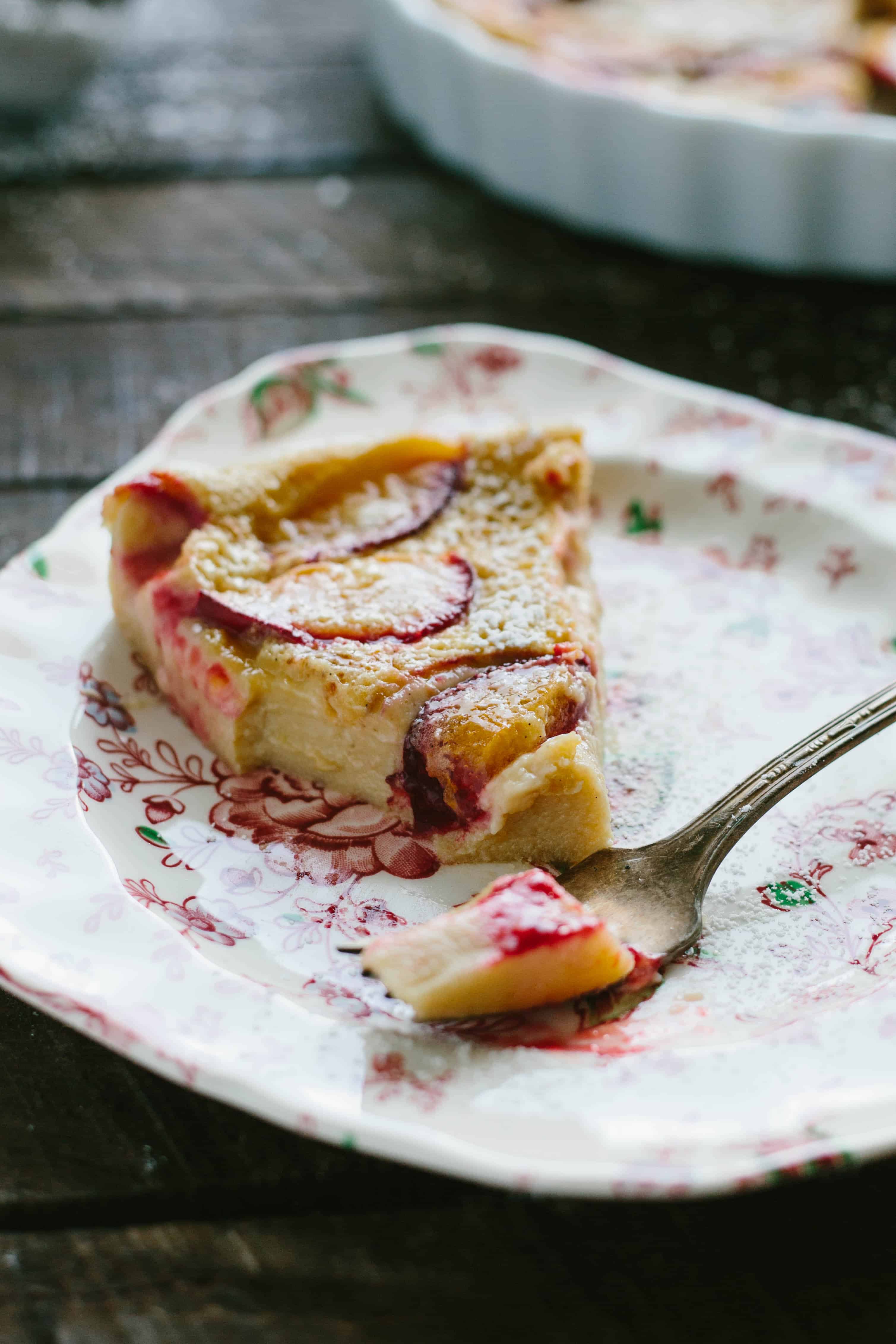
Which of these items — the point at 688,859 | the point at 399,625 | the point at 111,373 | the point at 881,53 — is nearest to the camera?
the point at 688,859

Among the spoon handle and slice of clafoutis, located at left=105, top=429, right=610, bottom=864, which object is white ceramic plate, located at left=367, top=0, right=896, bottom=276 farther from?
the spoon handle

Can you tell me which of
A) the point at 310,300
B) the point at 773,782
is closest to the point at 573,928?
the point at 773,782

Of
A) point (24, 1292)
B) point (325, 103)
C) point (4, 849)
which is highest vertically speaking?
point (325, 103)

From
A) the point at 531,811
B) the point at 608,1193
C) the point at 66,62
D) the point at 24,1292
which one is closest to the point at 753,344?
the point at 531,811

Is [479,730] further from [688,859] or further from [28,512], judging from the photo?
[28,512]

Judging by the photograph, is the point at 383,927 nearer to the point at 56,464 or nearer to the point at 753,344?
the point at 56,464

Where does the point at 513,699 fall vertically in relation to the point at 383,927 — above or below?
above

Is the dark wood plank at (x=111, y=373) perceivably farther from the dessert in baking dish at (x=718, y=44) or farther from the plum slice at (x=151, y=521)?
the dessert in baking dish at (x=718, y=44)
